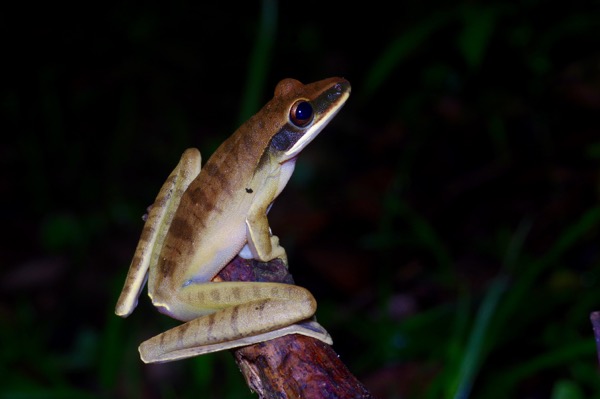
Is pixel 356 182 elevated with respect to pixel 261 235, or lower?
elevated

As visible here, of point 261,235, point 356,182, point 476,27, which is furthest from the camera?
point 356,182

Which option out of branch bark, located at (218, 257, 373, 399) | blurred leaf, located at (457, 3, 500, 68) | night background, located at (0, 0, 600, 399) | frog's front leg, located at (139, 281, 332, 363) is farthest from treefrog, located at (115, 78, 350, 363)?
blurred leaf, located at (457, 3, 500, 68)

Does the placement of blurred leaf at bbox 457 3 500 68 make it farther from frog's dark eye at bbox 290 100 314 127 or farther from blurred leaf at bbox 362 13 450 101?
frog's dark eye at bbox 290 100 314 127

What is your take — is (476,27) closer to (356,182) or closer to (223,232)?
(356,182)

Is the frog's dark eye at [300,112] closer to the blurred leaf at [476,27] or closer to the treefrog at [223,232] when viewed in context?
the treefrog at [223,232]

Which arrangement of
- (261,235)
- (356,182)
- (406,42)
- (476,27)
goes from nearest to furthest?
(261,235), (476,27), (406,42), (356,182)

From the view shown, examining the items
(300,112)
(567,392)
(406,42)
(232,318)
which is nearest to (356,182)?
(406,42)

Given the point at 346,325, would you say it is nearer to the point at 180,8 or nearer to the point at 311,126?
the point at 311,126

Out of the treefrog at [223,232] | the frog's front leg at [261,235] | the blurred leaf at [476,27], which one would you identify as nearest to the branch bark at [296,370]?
the treefrog at [223,232]
